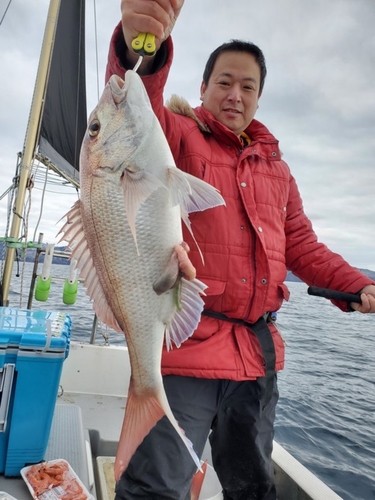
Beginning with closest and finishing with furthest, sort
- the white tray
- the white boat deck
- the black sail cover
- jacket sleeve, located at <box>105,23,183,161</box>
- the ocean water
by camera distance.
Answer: jacket sleeve, located at <box>105,23,183,161</box> < the white tray < the white boat deck < the ocean water < the black sail cover

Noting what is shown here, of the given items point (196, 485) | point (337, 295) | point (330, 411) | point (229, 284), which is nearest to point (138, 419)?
point (229, 284)

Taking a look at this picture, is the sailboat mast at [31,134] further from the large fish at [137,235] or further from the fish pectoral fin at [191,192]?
the fish pectoral fin at [191,192]

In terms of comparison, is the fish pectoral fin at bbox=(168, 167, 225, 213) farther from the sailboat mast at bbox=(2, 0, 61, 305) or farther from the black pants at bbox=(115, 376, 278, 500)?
the sailboat mast at bbox=(2, 0, 61, 305)

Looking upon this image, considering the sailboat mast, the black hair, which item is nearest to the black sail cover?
the sailboat mast

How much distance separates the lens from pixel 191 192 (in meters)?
1.53

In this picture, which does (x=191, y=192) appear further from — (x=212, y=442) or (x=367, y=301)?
(x=212, y=442)

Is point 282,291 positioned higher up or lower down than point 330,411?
higher up

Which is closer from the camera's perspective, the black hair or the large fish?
the large fish

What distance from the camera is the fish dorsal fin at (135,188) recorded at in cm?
149

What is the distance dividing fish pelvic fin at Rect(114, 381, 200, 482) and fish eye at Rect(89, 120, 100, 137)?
107 centimetres

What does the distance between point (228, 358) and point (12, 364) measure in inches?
50.5

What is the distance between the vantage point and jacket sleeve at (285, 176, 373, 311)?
2416mm

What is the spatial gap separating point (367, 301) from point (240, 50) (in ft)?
5.43

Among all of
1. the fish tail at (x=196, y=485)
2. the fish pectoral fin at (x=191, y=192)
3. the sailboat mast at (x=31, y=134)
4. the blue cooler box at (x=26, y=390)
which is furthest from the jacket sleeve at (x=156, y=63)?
the sailboat mast at (x=31, y=134)
